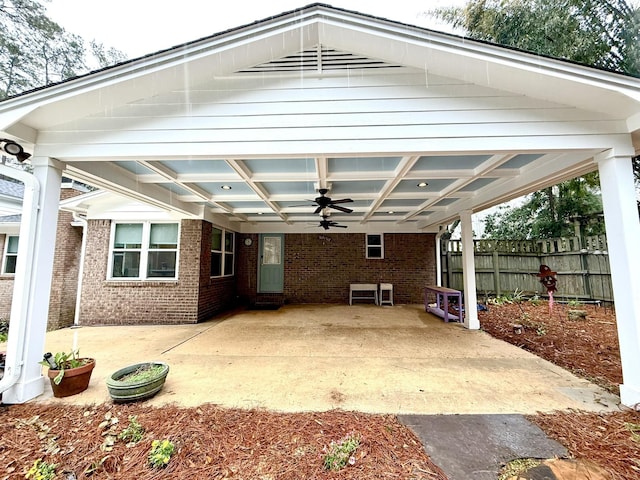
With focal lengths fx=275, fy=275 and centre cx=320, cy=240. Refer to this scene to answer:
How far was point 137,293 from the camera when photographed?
6.57 metres

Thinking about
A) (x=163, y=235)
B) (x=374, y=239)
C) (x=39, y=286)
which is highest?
(x=374, y=239)

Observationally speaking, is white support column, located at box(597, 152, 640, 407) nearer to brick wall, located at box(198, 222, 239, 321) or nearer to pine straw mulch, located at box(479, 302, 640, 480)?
pine straw mulch, located at box(479, 302, 640, 480)

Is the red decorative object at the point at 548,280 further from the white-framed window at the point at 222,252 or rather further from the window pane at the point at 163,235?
the window pane at the point at 163,235

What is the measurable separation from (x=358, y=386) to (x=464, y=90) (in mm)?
3460

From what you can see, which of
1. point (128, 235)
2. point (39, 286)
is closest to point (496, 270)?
point (39, 286)

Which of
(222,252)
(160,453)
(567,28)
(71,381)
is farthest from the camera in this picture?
(222,252)

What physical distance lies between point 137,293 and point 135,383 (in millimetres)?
4581

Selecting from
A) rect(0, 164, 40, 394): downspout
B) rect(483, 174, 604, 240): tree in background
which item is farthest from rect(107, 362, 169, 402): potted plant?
rect(483, 174, 604, 240): tree in background

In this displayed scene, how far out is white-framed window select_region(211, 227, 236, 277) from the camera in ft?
25.4

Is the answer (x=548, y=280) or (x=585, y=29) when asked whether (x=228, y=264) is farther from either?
(x=585, y=29)

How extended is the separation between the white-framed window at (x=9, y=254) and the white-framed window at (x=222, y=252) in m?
5.59

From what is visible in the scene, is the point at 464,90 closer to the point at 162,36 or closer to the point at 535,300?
the point at 535,300

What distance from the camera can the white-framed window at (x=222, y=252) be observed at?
25.4ft

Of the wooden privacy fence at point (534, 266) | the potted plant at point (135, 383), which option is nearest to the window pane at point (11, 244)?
the potted plant at point (135, 383)
